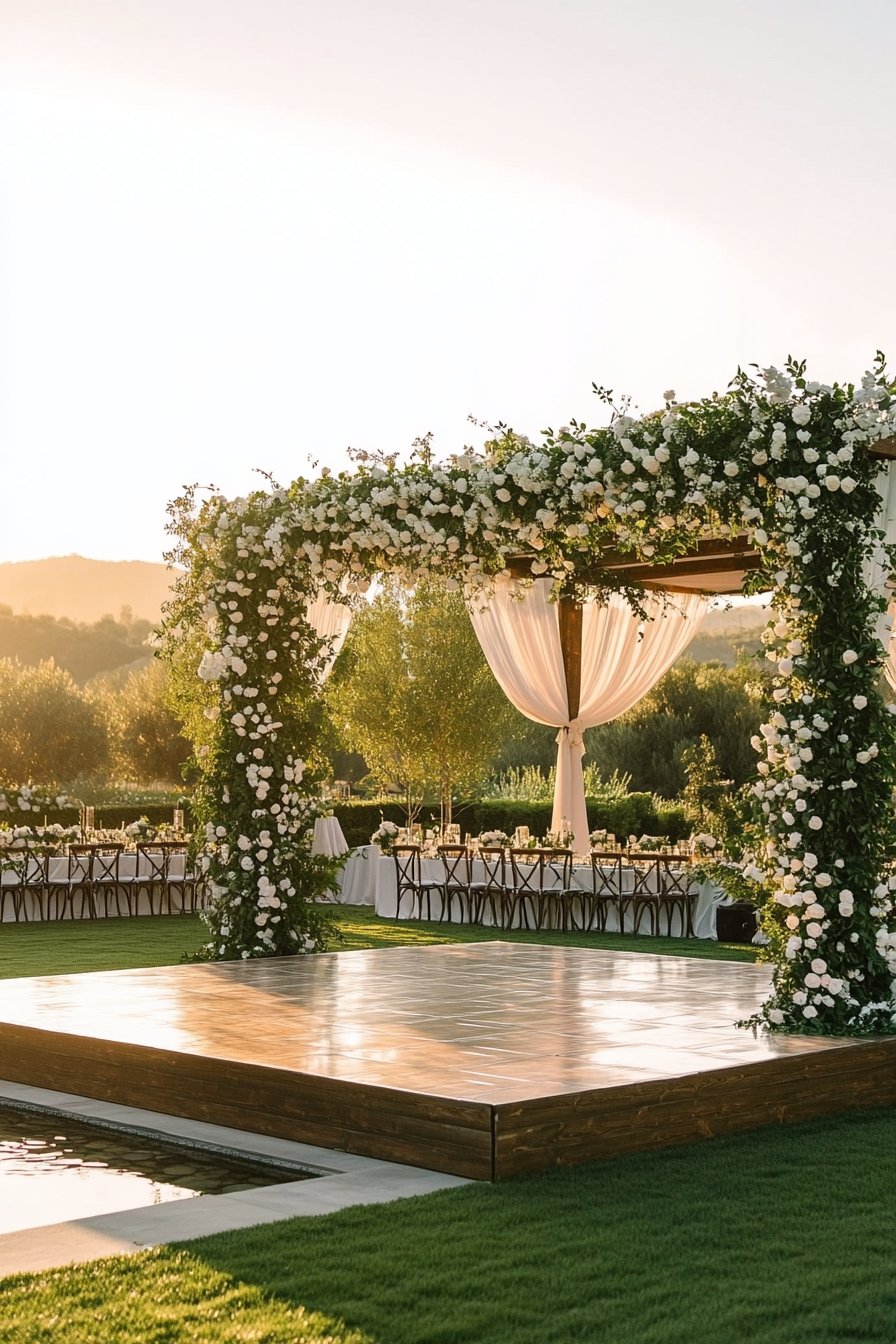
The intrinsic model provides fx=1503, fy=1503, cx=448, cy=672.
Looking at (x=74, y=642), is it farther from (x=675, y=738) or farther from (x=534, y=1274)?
(x=534, y=1274)

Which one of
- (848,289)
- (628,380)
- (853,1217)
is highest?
(848,289)

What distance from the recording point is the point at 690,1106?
223 inches

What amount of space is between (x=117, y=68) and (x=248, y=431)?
15211 millimetres

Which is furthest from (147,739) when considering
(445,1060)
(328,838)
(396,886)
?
(445,1060)

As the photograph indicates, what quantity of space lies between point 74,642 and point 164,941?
151ft

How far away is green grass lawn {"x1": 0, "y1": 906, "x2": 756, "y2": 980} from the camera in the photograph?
11.5m

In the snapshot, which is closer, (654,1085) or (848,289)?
(654,1085)

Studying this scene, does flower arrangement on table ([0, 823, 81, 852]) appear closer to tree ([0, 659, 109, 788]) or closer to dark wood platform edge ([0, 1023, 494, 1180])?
dark wood platform edge ([0, 1023, 494, 1180])

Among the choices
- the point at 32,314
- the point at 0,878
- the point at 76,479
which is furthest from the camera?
the point at 76,479

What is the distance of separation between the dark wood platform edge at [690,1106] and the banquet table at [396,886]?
650 cm

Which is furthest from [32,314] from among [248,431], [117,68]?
[117,68]

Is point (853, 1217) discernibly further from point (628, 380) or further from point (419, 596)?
point (419, 596)

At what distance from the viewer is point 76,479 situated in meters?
45.7

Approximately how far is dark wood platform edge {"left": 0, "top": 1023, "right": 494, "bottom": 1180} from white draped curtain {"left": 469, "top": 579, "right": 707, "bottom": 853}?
364 inches
